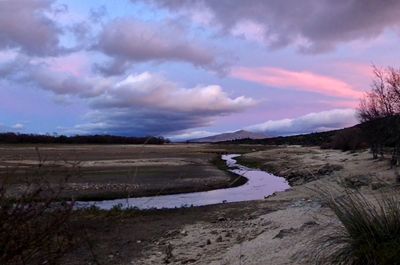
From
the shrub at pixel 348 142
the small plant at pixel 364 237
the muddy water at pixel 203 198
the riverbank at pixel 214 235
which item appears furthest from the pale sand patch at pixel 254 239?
the shrub at pixel 348 142

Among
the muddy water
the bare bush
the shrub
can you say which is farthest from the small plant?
the shrub

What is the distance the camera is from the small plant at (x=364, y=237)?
6.25 meters

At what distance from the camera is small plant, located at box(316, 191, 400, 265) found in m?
6.25

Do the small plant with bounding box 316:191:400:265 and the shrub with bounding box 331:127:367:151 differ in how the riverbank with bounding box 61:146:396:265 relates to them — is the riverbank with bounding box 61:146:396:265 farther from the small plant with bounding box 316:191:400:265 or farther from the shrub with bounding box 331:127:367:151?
the shrub with bounding box 331:127:367:151

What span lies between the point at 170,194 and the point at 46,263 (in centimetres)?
2929

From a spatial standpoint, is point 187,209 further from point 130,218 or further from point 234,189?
point 234,189

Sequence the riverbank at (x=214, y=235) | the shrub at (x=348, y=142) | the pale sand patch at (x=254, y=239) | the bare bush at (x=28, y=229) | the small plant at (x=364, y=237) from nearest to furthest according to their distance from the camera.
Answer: the bare bush at (x=28, y=229), the small plant at (x=364, y=237), the pale sand patch at (x=254, y=239), the riverbank at (x=214, y=235), the shrub at (x=348, y=142)

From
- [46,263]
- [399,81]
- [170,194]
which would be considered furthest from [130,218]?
[399,81]

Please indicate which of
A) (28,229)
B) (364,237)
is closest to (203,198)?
(364,237)

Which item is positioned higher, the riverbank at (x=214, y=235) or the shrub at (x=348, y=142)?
the shrub at (x=348, y=142)

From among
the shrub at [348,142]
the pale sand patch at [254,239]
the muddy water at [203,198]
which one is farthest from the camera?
the shrub at [348,142]

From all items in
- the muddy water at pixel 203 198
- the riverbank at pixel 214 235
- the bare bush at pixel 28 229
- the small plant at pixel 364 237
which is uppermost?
the bare bush at pixel 28 229

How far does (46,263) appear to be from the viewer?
A: 3.52m

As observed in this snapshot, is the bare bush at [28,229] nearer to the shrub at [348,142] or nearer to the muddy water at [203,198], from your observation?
the muddy water at [203,198]
